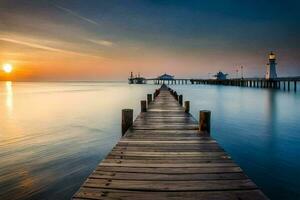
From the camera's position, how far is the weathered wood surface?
3.40 m

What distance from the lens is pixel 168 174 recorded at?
4125 millimetres

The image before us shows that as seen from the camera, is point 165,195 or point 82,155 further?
point 82,155

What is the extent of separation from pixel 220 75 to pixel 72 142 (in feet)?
497

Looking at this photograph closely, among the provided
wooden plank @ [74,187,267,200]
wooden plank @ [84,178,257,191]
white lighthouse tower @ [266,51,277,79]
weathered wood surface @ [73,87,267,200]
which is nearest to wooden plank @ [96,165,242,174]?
weathered wood surface @ [73,87,267,200]

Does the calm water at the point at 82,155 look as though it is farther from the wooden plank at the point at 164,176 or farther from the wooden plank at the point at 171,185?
the wooden plank at the point at 171,185

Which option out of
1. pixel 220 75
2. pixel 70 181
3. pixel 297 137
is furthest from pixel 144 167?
pixel 220 75

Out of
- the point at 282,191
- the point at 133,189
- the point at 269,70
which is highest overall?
the point at 269,70

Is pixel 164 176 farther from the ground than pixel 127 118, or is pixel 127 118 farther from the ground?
pixel 127 118

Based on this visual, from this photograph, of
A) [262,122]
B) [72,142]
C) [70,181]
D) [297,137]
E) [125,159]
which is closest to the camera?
A: [125,159]

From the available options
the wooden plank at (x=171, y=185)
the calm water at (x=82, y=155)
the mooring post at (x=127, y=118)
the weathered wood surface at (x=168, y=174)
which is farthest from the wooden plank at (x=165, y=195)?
the mooring post at (x=127, y=118)

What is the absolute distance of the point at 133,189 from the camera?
354cm

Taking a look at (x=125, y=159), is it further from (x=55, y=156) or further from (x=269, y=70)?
(x=269, y=70)

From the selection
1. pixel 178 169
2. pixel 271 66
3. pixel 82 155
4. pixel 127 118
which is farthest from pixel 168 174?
pixel 271 66

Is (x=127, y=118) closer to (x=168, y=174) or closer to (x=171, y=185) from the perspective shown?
(x=168, y=174)
